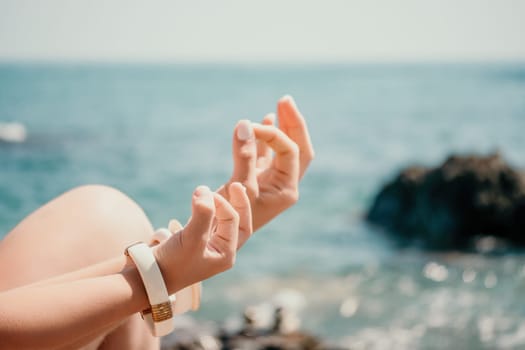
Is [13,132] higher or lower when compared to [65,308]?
lower

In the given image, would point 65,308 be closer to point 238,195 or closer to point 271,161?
point 238,195

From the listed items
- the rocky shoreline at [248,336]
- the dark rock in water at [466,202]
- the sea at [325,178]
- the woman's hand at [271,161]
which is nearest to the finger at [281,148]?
the woman's hand at [271,161]

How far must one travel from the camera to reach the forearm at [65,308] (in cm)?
75

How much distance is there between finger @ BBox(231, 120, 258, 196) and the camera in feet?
3.17

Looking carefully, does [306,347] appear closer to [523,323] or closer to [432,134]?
[523,323]

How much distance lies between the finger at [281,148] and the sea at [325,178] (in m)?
2.20

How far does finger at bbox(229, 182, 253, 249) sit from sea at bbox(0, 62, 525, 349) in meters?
2.29

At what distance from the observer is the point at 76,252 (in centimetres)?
100

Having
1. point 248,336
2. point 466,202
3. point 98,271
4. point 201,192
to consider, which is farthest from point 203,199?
point 466,202

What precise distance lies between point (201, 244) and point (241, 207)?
0.37ft

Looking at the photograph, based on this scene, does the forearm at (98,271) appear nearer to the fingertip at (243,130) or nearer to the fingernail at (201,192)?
the fingernail at (201,192)

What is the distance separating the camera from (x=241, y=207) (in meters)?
0.91

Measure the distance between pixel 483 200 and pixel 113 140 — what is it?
583 cm

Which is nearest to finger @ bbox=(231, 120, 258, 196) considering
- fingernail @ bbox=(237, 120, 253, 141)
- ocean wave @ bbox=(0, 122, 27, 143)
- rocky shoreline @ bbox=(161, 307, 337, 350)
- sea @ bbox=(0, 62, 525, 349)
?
fingernail @ bbox=(237, 120, 253, 141)
